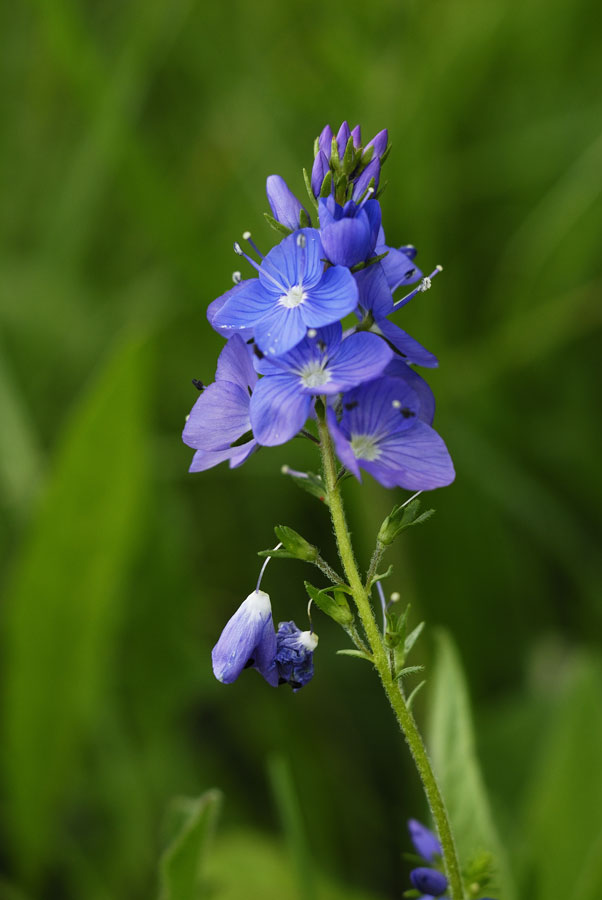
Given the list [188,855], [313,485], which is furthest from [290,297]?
[188,855]

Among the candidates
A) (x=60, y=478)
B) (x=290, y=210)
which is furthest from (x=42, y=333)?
(x=290, y=210)

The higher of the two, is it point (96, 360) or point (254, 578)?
point (96, 360)

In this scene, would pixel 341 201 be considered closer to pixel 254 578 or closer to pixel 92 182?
pixel 254 578

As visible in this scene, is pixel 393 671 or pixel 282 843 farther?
pixel 282 843

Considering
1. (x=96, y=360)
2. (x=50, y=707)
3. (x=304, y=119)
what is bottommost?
(x=50, y=707)

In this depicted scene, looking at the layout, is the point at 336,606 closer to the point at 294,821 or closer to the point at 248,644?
the point at 248,644

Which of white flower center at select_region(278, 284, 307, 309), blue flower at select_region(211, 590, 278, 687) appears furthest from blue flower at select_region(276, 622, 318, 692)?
white flower center at select_region(278, 284, 307, 309)
